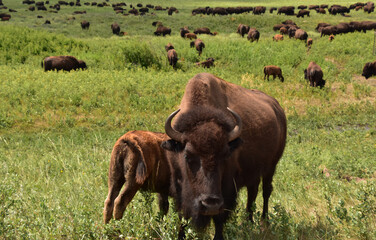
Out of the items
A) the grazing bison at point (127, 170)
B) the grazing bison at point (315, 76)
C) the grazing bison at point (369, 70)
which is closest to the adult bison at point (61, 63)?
the grazing bison at point (315, 76)

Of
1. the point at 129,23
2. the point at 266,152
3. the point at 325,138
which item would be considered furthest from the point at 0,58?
the point at 129,23

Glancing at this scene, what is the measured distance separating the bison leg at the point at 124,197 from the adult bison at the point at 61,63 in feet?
62.1

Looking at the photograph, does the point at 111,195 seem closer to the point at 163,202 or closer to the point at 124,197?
the point at 124,197

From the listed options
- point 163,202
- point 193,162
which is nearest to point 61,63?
point 163,202

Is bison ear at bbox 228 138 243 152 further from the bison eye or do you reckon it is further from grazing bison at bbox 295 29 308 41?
grazing bison at bbox 295 29 308 41

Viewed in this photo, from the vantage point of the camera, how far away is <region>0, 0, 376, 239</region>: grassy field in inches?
145

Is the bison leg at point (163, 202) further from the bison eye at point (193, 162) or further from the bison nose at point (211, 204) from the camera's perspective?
the bison nose at point (211, 204)

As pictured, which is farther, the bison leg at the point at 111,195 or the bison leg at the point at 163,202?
the bison leg at the point at 163,202

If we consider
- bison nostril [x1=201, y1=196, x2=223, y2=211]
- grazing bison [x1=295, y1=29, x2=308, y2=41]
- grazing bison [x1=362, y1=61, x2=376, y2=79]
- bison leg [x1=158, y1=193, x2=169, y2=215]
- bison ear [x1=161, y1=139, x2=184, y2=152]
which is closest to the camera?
bison nostril [x1=201, y1=196, x2=223, y2=211]

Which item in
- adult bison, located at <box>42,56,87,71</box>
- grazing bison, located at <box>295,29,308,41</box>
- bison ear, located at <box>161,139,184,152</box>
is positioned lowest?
adult bison, located at <box>42,56,87,71</box>

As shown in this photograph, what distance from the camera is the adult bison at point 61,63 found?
20312mm

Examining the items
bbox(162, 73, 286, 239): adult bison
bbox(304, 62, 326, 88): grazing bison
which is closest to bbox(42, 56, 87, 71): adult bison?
bbox(304, 62, 326, 88): grazing bison

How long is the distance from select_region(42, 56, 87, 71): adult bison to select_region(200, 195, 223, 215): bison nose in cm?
1943

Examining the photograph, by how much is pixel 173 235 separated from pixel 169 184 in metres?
0.72
